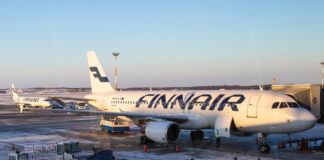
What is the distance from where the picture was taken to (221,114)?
908 inches

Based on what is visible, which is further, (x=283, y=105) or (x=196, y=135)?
(x=196, y=135)

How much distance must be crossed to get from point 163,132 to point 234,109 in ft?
16.4

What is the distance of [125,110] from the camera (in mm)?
30656

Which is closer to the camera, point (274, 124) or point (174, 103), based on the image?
point (274, 124)

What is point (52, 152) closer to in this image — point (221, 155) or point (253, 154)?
point (221, 155)

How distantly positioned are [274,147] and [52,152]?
15.2 m

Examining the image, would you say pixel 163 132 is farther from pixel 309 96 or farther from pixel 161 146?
pixel 309 96

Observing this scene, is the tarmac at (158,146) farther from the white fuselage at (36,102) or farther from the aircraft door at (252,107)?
the white fuselage at (36,102)

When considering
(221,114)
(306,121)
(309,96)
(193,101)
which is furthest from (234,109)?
(309,96)

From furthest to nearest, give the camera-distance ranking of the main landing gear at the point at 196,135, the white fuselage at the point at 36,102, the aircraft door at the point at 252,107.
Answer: the white fuselage at the point at 36,102
the main landing gear at the point at 196,135
the aircraft door at the point at 252,107

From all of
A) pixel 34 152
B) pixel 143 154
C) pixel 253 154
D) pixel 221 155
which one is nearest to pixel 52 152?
pixel 34 152

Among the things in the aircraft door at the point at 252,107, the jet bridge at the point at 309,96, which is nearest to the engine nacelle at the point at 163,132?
the aircraft door at the point at 252,107

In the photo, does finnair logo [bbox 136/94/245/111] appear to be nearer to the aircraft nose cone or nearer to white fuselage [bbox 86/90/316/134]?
white fuselage [bbox 86/90/316/134]

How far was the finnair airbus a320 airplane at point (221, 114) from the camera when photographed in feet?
68.8
